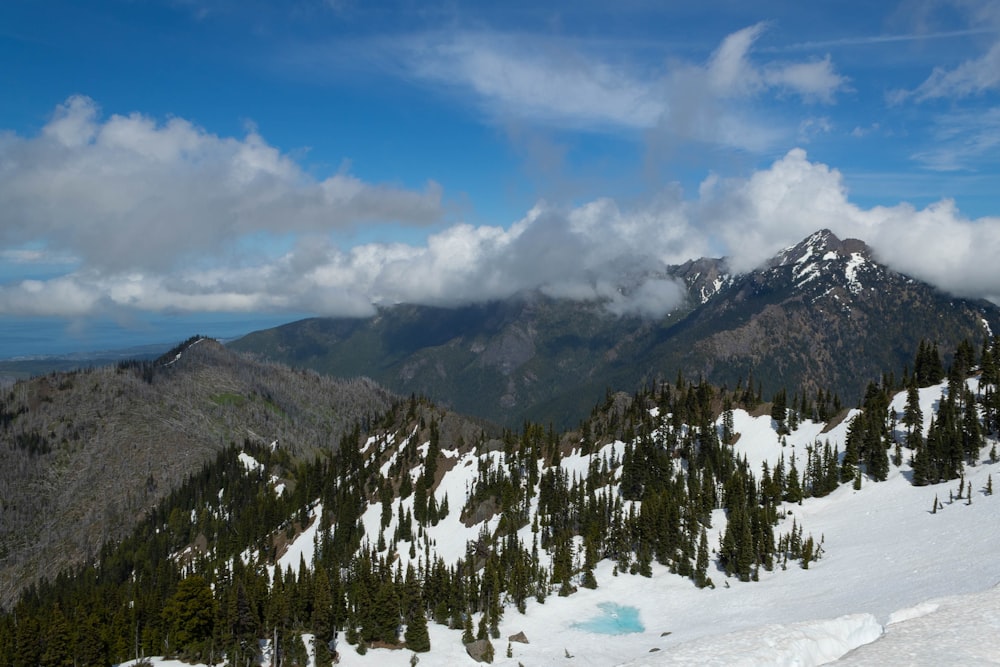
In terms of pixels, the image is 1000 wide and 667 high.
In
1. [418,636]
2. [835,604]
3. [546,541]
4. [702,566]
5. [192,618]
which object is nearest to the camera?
[835,604]

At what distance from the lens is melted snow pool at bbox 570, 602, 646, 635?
99.6 metres

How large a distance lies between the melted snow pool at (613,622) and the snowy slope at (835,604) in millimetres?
1715

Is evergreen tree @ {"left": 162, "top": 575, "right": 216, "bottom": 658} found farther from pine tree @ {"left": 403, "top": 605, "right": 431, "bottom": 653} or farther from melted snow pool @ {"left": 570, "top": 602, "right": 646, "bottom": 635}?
melted snow pool @ {"left": 570, "top": 602, "right": 646, "bottom": 635}

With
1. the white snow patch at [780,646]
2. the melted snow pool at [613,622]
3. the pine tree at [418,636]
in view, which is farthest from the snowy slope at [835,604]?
the pine tree at [418,636]

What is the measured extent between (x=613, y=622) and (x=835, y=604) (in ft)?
119

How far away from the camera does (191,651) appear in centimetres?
9381

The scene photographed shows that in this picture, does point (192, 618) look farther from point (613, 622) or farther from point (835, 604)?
point (835, 604)

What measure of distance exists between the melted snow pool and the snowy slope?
1.72 meters

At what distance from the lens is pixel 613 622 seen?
104 meters

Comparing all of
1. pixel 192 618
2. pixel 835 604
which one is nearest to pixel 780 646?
pixel 835 604

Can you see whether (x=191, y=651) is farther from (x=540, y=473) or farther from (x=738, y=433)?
(x=738, y=433)

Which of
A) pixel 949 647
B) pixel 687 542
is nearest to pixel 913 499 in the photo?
pixel 687 542

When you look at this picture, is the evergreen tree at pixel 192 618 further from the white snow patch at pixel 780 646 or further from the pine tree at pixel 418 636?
the white snow patch at pixel 780 646

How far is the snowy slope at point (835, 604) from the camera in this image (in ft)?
110
